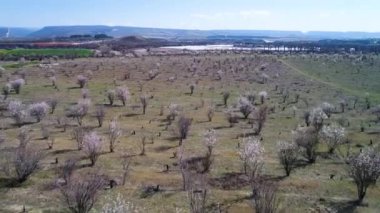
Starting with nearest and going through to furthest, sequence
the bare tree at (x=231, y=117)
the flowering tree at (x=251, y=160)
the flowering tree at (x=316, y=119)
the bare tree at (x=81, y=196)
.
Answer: the bare tree at (x=81, y=196)
the flowering tree at (x=251, y=160)
the flowering tree at (x=316, y=119)
the bare tree at (x=231, y=117)

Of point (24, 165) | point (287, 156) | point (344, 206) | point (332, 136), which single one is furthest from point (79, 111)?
point (344, 206)

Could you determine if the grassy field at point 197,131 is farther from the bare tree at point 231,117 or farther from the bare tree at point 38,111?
the bare tree at point 38,111

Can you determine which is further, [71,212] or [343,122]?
[343,122]

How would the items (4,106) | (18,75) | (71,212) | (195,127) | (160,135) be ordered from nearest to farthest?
(71,212)
(160,135)
(195,127)
(4,106)
(18,75)

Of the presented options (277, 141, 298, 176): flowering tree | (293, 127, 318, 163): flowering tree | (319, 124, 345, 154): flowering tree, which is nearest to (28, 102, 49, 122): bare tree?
(293, 127, 318, 163): flowering tree

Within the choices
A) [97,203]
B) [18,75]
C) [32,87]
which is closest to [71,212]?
[97,203]

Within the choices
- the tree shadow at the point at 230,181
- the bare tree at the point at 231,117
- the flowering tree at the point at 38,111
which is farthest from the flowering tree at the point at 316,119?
the flowering tree at the point at 38,111

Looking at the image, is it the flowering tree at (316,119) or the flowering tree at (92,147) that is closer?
the flowering tree at (92,147)

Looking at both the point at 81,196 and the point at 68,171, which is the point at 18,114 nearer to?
the point at 68,171

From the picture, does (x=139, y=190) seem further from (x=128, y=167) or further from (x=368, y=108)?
(x=368, y=108)
